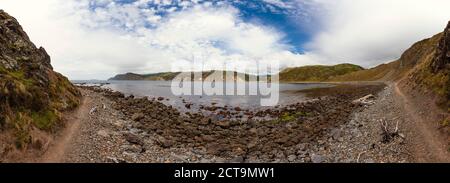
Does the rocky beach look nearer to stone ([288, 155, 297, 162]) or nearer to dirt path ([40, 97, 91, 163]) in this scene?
stone ([288, 155, 297, 162])

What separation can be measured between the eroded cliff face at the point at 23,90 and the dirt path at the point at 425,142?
27.8m

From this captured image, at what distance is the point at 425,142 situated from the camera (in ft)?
73.0

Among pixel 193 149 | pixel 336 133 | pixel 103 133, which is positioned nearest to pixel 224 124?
pixel 193 149

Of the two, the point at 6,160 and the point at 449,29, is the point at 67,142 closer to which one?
the point at 6,160

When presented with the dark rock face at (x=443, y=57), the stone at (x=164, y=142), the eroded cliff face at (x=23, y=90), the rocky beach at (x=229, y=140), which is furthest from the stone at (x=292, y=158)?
the dark rock face at (x=443, y=57)

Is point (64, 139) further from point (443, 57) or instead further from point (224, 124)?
point (443, 57)

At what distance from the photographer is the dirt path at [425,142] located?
20047mm

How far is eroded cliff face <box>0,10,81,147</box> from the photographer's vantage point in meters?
22.5

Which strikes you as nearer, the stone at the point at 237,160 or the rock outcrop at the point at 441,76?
the stone at the point at 237,160

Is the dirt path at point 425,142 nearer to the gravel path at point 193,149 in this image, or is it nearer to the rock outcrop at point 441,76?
the gravel path at point 193,149

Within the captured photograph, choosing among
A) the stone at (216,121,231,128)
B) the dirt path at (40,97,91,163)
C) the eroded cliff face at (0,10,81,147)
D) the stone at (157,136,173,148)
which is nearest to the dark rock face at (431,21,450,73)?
the stone at (216,121,231,128)
